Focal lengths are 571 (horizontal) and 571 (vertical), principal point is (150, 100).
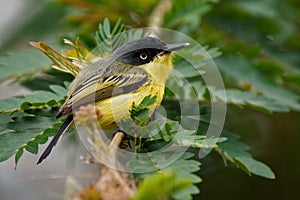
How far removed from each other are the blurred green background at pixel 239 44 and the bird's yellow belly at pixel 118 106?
0.57 metres

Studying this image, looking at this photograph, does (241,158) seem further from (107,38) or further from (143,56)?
(107,38)

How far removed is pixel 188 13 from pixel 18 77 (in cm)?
86

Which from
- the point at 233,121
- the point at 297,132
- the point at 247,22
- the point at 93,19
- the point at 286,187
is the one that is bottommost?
the point at 286,187

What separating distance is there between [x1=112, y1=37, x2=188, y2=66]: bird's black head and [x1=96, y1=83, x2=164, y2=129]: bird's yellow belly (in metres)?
0.16

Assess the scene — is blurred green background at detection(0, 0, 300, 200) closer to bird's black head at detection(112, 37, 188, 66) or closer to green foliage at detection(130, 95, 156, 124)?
bird's black head at detection(112, 37, 188, 66)

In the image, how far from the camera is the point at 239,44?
2582 mm

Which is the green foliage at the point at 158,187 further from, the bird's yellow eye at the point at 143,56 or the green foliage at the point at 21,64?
the green foliage at the point at 21,64

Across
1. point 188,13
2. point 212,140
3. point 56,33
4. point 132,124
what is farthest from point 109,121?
point 56,33

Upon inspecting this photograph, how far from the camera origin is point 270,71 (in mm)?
2621

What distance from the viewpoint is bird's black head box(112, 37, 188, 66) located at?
207 centimetres

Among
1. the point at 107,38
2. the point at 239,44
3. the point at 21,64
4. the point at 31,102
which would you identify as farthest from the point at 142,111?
the point at 239,44

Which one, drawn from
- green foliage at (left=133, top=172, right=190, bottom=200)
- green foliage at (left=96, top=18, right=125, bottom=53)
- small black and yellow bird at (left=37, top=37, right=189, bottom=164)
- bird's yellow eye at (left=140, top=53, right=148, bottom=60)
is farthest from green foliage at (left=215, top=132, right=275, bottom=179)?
green foliage at (left=133, top=172, right=190, bottom=200)

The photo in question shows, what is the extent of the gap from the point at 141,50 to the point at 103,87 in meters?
0.22

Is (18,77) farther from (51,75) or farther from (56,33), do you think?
(56,33)
